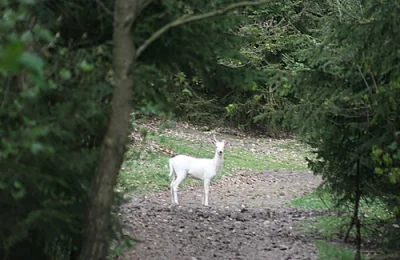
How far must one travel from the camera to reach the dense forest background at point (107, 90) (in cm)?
446

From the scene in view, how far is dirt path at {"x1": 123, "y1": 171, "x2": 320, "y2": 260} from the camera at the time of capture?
33.1 ft

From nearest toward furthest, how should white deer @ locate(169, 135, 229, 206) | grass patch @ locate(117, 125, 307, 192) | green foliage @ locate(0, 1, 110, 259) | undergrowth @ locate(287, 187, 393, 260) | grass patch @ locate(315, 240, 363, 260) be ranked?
green foliage @ locate(0, 1, 110, 259), grass patch @ locate(315, 240, 363, 260), undergrowth @ locate(287, 187, 393, 260), white deer @ locate(169, 135, 229, 206), grass patch @ locate(117, 125, 307, 192)

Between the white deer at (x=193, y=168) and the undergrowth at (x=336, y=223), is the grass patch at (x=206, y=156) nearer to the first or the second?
the white deer at (x=193, y=168)

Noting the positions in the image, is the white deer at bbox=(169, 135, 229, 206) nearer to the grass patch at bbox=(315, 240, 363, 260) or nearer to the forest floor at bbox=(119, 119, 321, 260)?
the forest floor at bbox=(119, 119, 321, 260)

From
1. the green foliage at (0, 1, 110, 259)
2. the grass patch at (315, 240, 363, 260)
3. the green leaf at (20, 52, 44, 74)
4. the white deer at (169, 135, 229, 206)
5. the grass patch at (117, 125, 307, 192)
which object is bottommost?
the grass patch at (117, 125, 307, 192)

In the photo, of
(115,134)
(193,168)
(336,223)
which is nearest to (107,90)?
(115,134)

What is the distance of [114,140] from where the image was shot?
4.94 m

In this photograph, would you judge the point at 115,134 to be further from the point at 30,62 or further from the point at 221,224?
the point at 221,224

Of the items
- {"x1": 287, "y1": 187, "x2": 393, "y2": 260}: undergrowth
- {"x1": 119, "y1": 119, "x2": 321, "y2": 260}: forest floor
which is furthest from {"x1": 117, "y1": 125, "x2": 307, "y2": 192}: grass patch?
{"x1": 287, "y1": 187, "x2": 393, "y2": 260}: undergrowth

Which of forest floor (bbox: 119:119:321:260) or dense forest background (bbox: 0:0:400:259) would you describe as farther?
forest floor (bbox: 119:119:321:260)

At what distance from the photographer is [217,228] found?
1200cm

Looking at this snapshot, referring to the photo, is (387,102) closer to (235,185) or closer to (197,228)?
(197,228)

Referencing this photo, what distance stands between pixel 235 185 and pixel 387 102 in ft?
42.8

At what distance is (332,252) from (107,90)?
6422mm
